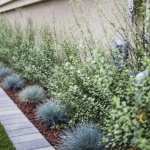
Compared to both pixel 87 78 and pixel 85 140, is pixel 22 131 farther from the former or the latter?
pixel 87 78

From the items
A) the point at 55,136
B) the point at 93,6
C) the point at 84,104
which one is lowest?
the point at 55,136

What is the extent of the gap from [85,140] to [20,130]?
125 cm

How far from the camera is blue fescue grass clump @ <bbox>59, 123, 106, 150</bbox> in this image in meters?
3.04

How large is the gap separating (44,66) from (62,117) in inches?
76.4

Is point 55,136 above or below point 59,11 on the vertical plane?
below

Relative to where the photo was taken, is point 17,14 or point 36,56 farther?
point 17,14

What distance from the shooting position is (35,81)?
6.33 m

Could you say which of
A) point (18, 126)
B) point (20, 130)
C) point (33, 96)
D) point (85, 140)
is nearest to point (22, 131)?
point (20, 130)

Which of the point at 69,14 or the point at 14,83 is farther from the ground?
the point at 69,14

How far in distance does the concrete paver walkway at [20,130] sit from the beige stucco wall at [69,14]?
6.35 feet

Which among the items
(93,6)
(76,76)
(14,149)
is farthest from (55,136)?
(93,6)

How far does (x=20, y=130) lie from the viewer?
388 cm

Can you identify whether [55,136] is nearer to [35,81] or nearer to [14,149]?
[14,149]

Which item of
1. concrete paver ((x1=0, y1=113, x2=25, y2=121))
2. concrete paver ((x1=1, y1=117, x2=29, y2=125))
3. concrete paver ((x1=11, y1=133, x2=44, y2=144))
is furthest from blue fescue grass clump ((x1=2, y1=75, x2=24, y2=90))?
concrete paver ((x1=11, y1=133, x2=44, y2=144))
